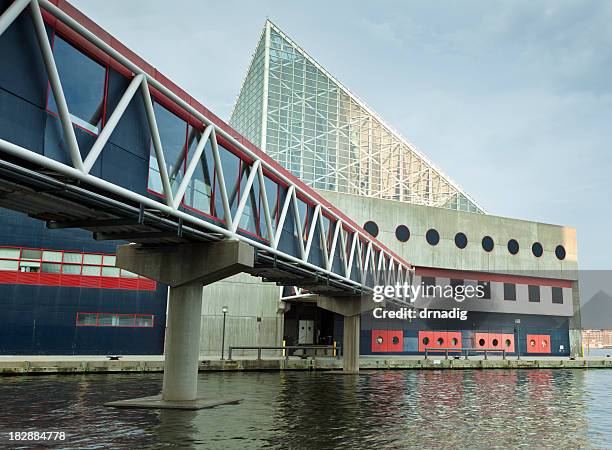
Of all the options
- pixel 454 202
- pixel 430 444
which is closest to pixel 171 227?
pixel 430 444

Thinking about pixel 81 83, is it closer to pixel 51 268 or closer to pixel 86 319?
pixel 51 268

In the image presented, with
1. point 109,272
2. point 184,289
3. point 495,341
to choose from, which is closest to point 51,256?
point 109,272

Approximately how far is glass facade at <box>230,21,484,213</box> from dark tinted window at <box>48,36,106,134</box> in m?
74.6

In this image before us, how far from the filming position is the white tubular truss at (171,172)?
40.7ft

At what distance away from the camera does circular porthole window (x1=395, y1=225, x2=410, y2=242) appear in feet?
197

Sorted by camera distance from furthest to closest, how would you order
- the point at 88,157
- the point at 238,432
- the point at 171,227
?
1. the point at 171,227
2. the point at 238,432
3. the point at 88,157

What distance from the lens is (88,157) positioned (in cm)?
1326

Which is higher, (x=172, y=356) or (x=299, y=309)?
(x=299, y=309)

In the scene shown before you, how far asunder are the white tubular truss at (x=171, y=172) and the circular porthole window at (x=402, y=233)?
25.3m

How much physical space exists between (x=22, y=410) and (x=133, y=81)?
1130cm

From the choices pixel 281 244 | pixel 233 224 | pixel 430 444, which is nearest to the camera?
pixel 430 444

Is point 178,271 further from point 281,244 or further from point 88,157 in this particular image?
point 88,157

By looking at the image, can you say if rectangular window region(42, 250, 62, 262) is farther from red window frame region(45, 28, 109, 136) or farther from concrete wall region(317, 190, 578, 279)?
red window frame region(45, 28, 109, 136)

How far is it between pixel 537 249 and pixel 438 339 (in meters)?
16.7
